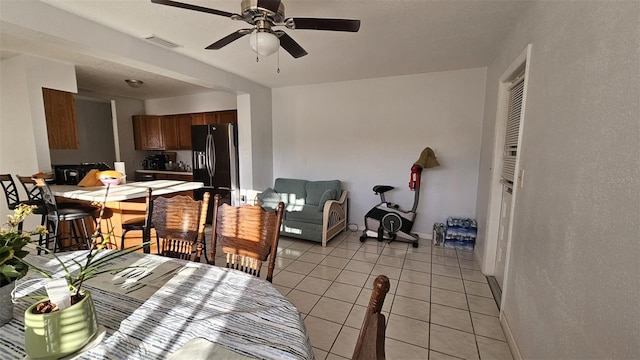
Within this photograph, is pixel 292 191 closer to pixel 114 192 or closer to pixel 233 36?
pixel 114 192

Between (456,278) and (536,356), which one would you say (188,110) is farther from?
(536,356)

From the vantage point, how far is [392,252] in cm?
353

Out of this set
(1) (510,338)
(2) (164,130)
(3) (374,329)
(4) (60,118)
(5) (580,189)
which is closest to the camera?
(3) (374,329)

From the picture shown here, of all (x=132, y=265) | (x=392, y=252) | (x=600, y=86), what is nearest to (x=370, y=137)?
(x=392, y=252)

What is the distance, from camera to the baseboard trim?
67.3 inches

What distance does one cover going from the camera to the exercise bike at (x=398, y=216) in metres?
3.70

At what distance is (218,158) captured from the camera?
4586 mm

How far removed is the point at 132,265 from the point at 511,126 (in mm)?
3145

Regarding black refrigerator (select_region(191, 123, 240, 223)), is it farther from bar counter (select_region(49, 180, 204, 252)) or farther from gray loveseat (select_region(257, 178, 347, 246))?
bar counter (select_region(49, 180, 204, 252))

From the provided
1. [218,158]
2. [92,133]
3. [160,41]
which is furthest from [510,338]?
[92,133]

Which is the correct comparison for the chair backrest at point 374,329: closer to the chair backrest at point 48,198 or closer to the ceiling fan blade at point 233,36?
the ceiling fan blade at point 233,36

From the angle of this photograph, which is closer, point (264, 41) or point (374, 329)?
point (374, 329)

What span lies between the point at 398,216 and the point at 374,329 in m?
3.29

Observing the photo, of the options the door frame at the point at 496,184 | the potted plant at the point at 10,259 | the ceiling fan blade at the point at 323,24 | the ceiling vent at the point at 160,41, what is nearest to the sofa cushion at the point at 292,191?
the ceiling vent at the point at 160,41
